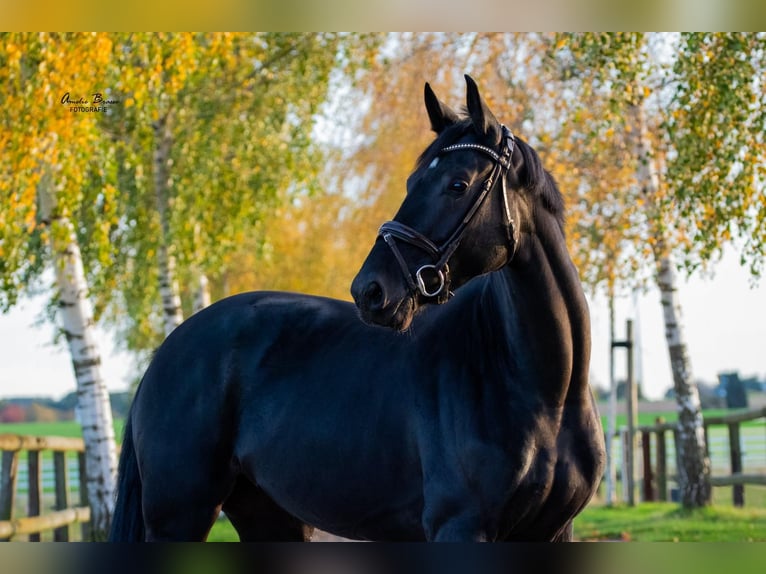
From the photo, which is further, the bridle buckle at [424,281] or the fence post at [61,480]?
the fence post at [61,480]

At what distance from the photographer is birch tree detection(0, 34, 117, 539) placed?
7.33 meters

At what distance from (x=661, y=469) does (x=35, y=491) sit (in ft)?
24.5

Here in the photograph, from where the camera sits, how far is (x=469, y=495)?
121 inches

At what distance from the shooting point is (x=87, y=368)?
28.5ft

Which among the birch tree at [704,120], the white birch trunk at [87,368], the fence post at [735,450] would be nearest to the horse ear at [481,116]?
the birch tree at [704,120]

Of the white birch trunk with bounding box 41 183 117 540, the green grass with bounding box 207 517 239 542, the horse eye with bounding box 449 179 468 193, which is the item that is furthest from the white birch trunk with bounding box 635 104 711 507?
the horse eye with bounding box 449 179 468 193

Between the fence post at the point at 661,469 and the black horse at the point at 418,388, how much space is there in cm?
900

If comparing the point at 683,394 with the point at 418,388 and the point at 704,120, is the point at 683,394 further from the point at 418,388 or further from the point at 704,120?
the point at 418,388

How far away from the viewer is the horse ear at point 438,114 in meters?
3.23

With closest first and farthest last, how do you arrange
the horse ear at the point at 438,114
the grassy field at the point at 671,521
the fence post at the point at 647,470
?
the horse ear at the point at 438,114, the grassy field at the point at 671,521, the fence post at the point at 647,470

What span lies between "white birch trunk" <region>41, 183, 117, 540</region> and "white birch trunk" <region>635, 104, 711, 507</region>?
5.40 meters

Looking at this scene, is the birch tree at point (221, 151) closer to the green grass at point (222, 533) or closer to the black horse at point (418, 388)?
the green grass at point (222, 533)

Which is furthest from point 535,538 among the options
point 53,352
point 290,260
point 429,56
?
point 290,260

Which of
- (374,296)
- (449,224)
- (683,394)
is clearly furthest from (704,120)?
(374,296)
